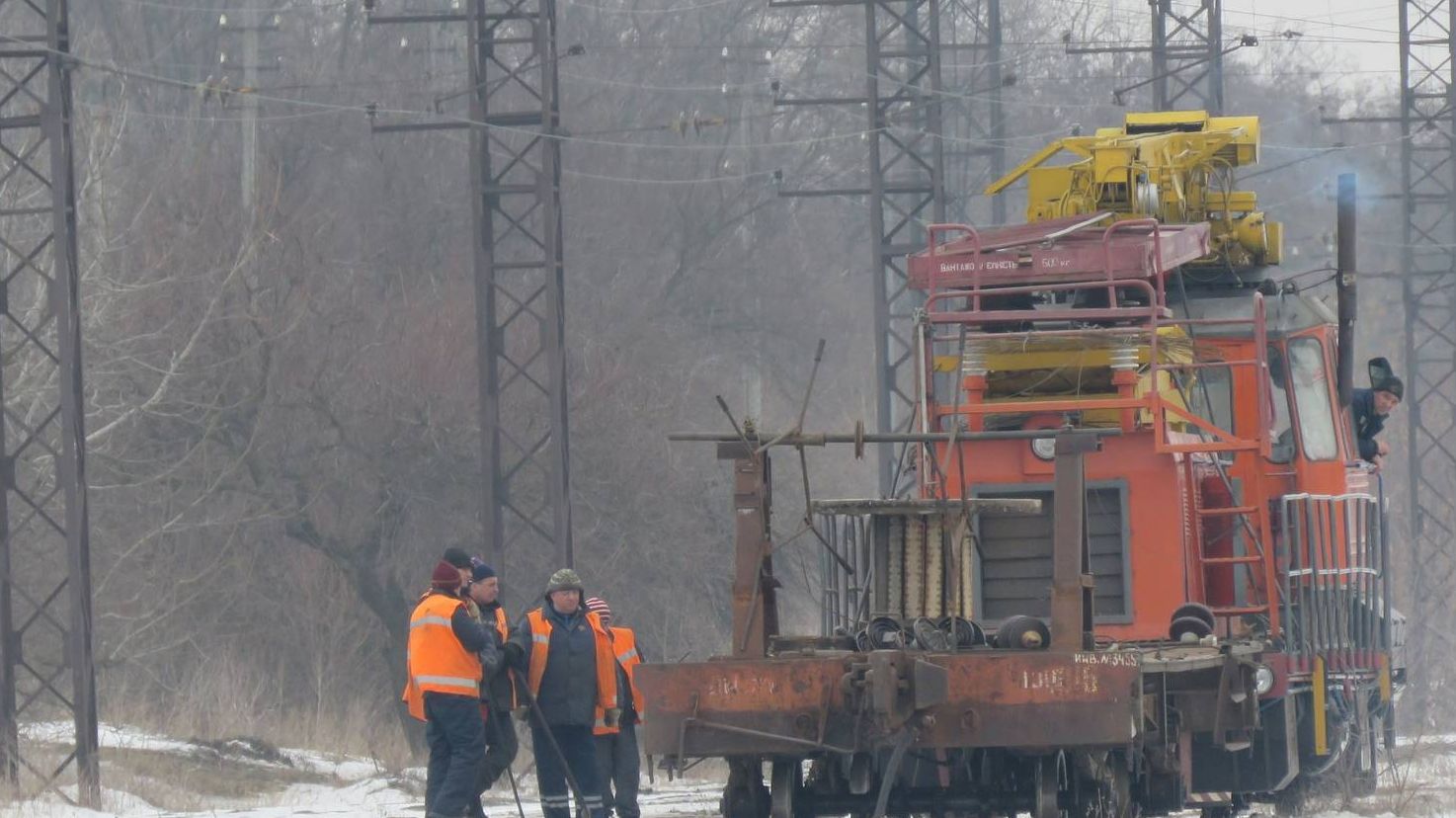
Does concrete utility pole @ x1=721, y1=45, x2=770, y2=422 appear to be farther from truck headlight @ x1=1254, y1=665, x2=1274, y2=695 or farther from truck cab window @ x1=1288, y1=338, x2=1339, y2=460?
truck headlight @ x1=1254, y1=665, x2=1274, y2=695

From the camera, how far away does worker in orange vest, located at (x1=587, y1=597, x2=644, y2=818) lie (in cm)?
1373

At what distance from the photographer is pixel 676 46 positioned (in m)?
46.5

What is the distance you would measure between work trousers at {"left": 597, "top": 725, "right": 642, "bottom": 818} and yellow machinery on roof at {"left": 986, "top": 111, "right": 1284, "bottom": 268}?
185 inches

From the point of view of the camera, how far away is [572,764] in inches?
539

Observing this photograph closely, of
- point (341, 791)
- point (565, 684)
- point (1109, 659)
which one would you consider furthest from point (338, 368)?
point (1109, 659)

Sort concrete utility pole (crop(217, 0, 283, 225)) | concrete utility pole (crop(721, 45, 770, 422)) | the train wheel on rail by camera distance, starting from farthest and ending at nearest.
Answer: concrete utility pole (crop(721, 45, 770, 422)), concrete utility pole (crop(217, 0, 283, 225)), the train wheel on rail

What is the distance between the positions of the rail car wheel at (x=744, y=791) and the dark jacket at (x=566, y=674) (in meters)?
1.71

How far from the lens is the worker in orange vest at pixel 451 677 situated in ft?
42.9

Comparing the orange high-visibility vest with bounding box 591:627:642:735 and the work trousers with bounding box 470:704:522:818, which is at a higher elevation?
the orange high-visibility vest with bounding box 591:627:642:735

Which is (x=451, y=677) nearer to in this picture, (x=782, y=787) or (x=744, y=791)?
(x=744, y=791)

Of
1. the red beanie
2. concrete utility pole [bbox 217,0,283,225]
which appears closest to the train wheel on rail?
the red beanie

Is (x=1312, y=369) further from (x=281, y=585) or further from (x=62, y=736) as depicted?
(x=281, y=585)

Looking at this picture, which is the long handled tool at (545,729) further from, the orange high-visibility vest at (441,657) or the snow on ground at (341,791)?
the snow on ground at (341,791)

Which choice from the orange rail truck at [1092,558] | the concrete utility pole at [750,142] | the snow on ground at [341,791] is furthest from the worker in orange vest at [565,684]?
the concrete utility pole at [750,142]
